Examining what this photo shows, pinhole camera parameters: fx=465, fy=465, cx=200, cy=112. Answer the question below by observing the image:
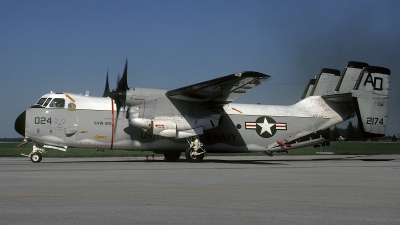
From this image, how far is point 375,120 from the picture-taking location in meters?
27.8

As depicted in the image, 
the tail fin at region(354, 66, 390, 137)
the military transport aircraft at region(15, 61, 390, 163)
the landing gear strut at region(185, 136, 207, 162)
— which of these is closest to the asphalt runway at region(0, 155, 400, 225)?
the military transport aircraft at region(15, 61, 390, 163)

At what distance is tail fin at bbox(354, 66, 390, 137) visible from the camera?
1091 inches

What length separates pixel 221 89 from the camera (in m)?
24.5

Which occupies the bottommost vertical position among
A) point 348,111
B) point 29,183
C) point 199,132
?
point 29,183

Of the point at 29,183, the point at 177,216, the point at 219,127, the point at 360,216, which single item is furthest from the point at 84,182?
the point at 219,127

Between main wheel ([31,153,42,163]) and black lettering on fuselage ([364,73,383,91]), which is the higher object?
black lettering on fuselage ([364,73,383,91])

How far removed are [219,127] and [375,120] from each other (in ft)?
30.7

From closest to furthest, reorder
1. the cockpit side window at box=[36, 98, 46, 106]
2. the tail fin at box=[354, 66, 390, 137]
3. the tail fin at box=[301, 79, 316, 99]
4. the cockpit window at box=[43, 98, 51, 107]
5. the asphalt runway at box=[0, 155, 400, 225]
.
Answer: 1. the asphalt runway at box=[0, 155, 400, 225]
2. the cockpit window at box=[43, 98, 51, 107]
3. the cockpit side window at box=[36, 98, 46, 106]
4. the tail fin at box=[354, 66, 390, 137]
5. the tail fin at box=[301, 79, 316, 99]

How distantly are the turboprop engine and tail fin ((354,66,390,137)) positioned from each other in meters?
8.64

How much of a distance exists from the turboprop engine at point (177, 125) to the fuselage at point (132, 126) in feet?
0.88

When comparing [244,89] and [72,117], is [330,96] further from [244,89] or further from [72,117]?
[72,117]

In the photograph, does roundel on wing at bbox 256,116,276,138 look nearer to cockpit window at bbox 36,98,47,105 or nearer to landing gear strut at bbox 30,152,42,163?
cockpit window at bbox 36,98,47,105

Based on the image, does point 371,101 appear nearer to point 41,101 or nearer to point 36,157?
Result: point 41,101

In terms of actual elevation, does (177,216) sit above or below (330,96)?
below
